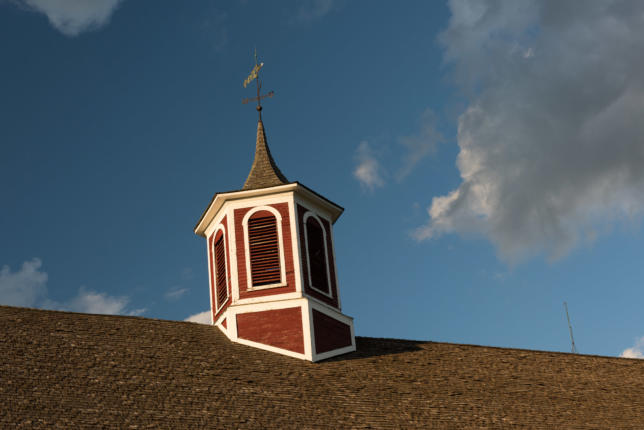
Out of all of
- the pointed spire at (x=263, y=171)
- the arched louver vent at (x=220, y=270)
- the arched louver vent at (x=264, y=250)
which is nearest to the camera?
the arched louver vent at (x=264, y=250)

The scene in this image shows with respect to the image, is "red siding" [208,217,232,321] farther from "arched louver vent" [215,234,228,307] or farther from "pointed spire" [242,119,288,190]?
"pointed spire" [242,119,288,190]

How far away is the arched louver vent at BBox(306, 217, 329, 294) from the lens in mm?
28156

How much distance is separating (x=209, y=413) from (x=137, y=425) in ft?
5.53

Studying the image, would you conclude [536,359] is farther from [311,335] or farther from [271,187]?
[271,187]

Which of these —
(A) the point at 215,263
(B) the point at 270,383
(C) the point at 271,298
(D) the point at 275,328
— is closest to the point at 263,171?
(A) the point at 215,263

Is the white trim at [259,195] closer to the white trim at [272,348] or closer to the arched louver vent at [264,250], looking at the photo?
the arched louver vent at [264,250]

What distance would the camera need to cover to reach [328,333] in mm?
27203

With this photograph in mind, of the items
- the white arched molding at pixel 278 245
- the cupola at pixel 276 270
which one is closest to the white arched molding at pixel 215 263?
the cupola at pixel 276 270

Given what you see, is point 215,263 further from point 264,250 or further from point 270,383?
point 270,383

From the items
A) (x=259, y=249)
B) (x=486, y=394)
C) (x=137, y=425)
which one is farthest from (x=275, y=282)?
(x=137, y=425)

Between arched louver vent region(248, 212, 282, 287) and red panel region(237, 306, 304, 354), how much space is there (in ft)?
3.08

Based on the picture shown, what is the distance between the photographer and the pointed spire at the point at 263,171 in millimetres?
29312

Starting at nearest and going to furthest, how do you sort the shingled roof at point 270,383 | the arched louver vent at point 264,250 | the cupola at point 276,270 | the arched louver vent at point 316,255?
the shingled roof at point 270,383 < the cupola at point 276,270 < the arched louver vent at point 264,250 < the arched louver vent at point 316,255

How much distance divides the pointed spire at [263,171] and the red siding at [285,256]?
32.6 inches
